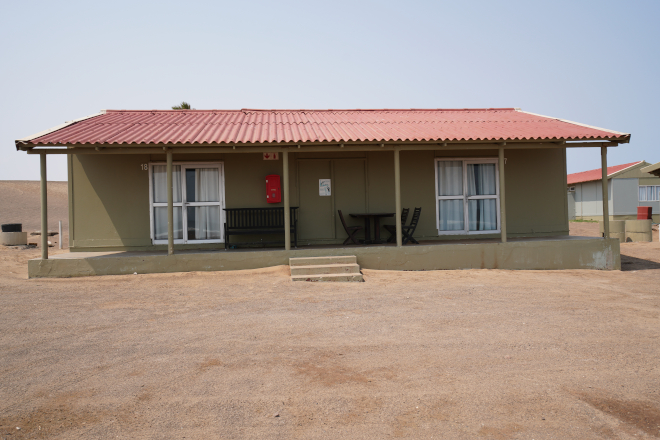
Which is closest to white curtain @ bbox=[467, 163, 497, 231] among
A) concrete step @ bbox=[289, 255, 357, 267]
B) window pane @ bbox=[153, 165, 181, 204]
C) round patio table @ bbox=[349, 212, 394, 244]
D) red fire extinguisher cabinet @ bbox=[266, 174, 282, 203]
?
A: round patio table @ bbox=[349, 212, 394, 244]

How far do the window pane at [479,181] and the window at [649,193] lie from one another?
750 inches

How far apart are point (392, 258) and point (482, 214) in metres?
3.00

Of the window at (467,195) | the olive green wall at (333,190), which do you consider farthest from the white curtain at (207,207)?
the window at (467,195)

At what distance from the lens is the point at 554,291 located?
6988 mm

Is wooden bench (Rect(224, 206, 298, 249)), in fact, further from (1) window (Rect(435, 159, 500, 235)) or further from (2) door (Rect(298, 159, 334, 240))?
(1) window (Rect(435, 159, 500, 235))

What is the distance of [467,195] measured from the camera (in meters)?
10.6

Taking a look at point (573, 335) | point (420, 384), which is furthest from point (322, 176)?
point (420, 384)

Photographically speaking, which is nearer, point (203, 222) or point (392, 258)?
point (392, 258)

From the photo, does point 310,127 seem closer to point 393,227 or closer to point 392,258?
point 393,227

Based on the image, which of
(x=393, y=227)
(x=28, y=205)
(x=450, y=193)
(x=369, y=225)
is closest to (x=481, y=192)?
(x=450, y=193)

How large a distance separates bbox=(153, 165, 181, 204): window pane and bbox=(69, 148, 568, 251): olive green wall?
185 millimetres

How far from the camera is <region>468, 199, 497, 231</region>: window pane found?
10.7 meters

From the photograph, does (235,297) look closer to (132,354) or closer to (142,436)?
(132,354)

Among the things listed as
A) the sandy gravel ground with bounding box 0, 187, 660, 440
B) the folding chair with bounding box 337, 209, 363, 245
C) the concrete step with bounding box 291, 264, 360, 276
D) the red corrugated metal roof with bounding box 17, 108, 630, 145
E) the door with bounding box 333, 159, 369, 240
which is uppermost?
the red corrugated metal roof with bounding box 17, 108, 630, 145
